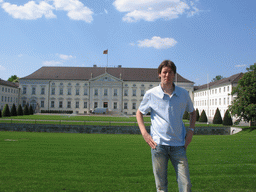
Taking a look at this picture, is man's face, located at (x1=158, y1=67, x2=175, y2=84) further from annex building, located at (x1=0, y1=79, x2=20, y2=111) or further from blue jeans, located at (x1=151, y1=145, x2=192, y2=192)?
annex building, located at (x1=0, y1=79, x2=20, y2=111)

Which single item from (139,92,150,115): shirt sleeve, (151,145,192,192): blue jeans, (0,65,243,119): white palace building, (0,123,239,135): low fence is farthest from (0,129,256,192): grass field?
(0,65,243,119): white palace building

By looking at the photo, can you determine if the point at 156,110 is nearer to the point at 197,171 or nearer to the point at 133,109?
the point at 197,171

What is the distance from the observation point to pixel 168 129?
9.96ft

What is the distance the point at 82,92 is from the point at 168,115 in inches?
2717

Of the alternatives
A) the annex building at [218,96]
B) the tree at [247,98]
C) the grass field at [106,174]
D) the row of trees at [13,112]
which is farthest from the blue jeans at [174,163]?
the annex building at [218,96]

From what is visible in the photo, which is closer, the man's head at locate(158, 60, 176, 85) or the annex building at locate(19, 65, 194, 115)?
the man's head at locate(158, 60, 176, 85)

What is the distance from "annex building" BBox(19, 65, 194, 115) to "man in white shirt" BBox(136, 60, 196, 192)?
66.4 metres

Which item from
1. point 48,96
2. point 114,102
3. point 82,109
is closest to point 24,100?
point 48,96

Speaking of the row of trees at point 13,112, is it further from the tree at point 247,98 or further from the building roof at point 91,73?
the tree at point 247,98

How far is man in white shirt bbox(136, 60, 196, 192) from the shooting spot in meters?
3.04

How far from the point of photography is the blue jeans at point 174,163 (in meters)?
3.00

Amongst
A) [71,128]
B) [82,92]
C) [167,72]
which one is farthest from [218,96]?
[167,72]

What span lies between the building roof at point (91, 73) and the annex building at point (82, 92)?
0.31m

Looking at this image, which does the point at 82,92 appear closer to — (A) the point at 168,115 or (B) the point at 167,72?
(B) the point at 167,72
